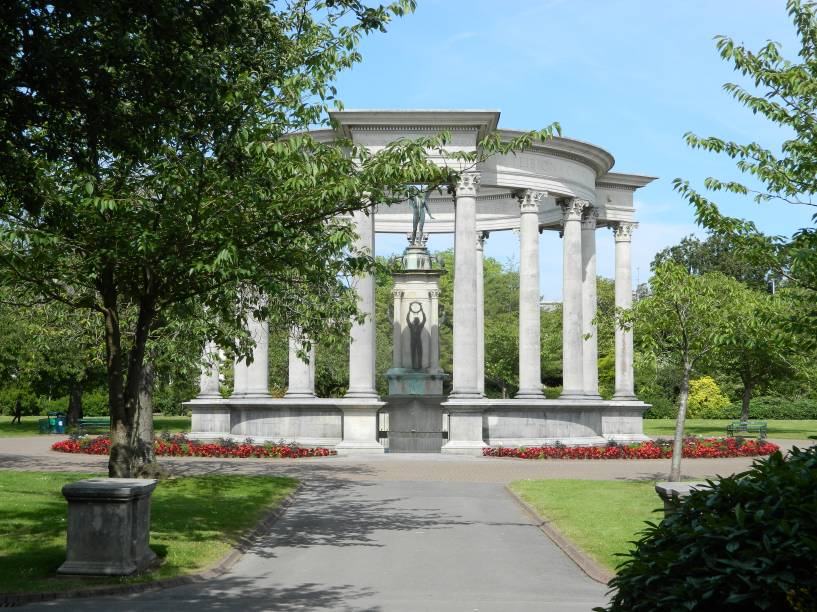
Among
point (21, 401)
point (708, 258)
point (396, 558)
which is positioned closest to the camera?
point (396, 558)

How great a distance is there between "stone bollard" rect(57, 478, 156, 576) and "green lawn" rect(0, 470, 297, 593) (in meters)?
0.27

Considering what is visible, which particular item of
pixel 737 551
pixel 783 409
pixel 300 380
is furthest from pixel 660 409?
pixel 737 551

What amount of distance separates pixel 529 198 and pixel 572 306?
505 cm

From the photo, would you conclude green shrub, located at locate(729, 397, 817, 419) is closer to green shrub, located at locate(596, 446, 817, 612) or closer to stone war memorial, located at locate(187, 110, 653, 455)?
stone war memorial, located at locate(187, 110, 653, 455)

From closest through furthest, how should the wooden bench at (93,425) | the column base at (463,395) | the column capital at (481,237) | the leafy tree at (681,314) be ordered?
the leafy tree at (681,314) < the column base at (463,395) < the column capital at (481,237) < the wooden bench at (93,425)

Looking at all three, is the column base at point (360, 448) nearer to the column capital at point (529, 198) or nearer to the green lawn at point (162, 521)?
the green lawn at point (162, 521)

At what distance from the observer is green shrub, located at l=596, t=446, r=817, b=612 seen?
21.3ft

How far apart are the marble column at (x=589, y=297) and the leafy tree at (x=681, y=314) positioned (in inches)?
726

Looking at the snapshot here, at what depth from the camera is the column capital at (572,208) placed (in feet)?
145

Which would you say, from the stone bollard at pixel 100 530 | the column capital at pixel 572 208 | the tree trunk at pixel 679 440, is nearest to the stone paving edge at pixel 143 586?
the stone bollard at pixel 100 530

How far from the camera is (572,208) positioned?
145 ft

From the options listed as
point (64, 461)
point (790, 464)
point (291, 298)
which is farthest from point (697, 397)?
point (790, 464)

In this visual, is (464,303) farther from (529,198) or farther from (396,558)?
(396,558)

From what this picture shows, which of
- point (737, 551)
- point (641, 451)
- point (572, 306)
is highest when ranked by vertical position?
point (572, 306)
